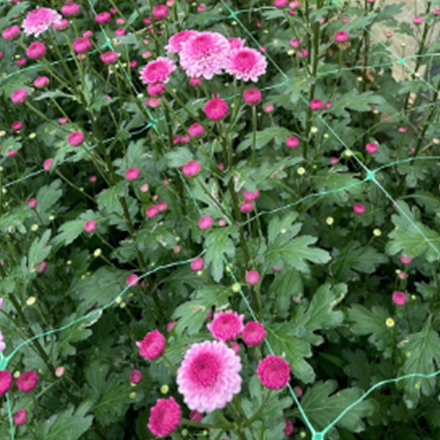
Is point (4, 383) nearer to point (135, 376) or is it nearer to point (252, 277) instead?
point (135, 376)

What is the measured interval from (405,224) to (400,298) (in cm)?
26

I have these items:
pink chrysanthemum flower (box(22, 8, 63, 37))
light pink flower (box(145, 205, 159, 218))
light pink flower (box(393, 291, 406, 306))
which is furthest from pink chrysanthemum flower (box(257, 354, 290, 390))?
pink chrysanthemum flower (box(22, 8, 63, 37))

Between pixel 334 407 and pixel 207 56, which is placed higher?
pixel 207 56

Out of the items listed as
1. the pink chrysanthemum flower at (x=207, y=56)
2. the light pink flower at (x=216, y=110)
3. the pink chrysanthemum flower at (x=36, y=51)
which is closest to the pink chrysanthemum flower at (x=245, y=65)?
the pink chrysanthemum flower at (x=207, y=56)

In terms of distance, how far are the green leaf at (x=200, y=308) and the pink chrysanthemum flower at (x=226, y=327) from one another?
36 cm

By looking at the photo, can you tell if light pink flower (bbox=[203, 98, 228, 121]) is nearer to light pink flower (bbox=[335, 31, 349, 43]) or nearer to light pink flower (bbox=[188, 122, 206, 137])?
light pink flower (bbox=[188, 122, 206, 137])

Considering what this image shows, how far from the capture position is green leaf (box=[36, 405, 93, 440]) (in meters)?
1.36

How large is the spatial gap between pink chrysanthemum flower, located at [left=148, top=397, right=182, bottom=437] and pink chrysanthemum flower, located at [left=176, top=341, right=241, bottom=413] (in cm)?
3

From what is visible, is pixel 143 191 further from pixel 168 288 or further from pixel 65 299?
pixel 65 299

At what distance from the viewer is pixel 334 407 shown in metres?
1.40

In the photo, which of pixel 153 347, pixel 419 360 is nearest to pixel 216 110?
pixel 153 347

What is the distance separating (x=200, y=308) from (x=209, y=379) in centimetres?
51

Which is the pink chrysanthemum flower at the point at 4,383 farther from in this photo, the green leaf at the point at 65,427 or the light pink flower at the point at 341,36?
the light pink flower at the point at 341,36

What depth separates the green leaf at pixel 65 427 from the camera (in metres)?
1.36
